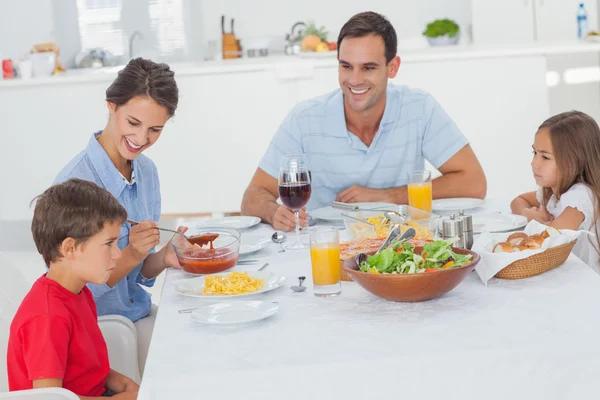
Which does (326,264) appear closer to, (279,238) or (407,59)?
(279,238)

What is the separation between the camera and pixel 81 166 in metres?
1.93

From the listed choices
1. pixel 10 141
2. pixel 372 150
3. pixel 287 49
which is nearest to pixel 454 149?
pixel 372 150

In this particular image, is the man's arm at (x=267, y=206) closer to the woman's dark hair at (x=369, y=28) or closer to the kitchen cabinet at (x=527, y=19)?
the woman's dark hair at (x=369, y=28)

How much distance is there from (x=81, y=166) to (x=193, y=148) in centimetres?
267

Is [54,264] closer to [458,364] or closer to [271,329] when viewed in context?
[271,329]

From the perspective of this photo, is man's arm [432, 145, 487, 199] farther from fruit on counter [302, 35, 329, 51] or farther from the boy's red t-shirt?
fruit on counter [302, 35, 329, 51]

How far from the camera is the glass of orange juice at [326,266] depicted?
1473mm

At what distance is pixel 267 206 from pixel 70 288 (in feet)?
2.53

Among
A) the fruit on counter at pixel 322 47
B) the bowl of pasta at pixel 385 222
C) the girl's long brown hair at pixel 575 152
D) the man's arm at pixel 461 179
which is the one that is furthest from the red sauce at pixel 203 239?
the fruit on counter at pixel 322 47

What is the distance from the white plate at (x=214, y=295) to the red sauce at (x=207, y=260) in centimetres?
5

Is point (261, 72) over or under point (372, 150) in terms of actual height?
over

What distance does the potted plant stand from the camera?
548 centimetres

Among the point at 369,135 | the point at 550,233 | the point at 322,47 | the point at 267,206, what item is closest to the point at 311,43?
the point at 322,47

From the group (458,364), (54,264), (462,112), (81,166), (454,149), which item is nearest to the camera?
(458,364)
